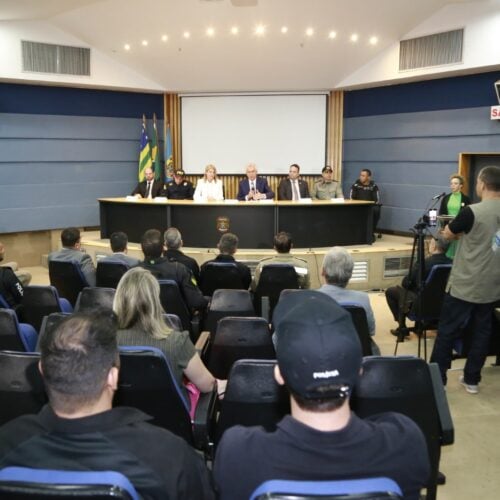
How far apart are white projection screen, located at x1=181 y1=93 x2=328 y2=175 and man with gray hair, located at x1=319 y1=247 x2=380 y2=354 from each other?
22.7ft

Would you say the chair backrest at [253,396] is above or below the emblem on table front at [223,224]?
below

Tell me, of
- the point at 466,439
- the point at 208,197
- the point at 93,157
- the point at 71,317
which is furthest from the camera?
the point at 93,157

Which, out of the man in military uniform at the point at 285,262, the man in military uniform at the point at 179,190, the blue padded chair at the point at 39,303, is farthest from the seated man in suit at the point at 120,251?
the man in military uniform at the point at 179,190

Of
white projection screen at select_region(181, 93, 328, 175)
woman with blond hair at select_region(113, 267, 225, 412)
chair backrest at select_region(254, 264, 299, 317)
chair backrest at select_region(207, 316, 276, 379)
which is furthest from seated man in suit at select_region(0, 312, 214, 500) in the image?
white projection screen at select_region(181, 93, 328, 175)

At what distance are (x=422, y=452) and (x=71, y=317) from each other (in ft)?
3.01

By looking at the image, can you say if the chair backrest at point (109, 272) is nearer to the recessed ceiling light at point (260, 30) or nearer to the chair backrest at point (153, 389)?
the chair backrest at point (153, 389)

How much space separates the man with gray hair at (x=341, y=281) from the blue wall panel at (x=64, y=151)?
7120mm

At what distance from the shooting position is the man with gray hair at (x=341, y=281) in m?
2.99

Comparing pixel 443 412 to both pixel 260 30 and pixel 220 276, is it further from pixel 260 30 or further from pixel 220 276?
pixel 260 30

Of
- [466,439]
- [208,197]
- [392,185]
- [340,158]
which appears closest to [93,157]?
[208,197]

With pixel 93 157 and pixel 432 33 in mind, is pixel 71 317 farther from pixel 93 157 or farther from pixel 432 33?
pixel 93 157

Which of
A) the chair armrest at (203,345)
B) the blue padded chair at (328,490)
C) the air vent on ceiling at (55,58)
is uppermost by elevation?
the air vent on ceiling at (55,58)

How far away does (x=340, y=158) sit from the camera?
9.86m

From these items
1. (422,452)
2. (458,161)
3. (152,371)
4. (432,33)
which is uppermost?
(432,33)
